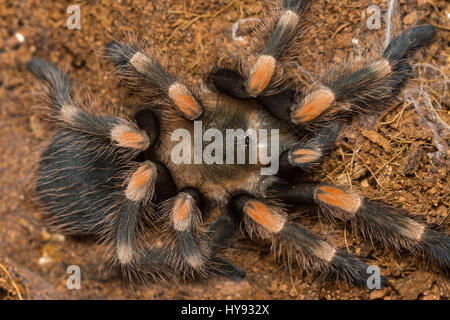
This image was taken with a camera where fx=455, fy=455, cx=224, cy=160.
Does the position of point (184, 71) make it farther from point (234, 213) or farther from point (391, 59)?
point (391, 59)

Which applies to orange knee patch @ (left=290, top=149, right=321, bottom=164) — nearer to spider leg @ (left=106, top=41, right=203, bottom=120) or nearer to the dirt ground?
the dirt ground

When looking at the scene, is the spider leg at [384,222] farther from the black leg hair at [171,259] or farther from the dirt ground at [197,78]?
the black leg hair at [171,259]

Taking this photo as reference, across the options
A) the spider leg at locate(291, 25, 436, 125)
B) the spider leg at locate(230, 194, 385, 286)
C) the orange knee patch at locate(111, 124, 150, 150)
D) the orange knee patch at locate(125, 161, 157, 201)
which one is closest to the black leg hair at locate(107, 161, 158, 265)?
the orange knee patch at locate(125, 161, 157, 201)

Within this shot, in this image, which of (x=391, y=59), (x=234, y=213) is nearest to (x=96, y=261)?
(x=234, y=213)

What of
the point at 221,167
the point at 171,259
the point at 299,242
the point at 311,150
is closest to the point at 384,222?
the point at 299,242

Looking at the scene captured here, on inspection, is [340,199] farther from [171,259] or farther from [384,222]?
[171,259]

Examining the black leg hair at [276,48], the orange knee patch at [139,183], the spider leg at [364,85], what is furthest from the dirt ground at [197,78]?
the orange knee patch at [139,183]
